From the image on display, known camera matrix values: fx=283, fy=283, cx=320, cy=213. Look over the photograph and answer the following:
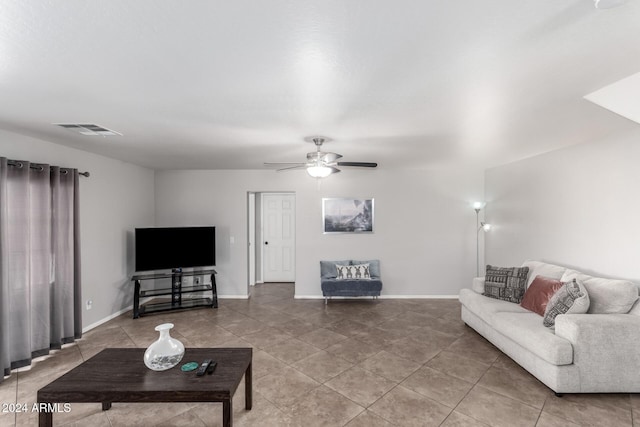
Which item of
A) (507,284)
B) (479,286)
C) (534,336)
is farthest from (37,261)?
(507,284)

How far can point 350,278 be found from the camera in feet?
16.8

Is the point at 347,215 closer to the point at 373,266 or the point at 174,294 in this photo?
the point at 373,266

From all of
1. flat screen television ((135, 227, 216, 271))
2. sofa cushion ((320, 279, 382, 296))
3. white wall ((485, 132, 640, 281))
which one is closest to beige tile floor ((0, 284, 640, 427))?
sofa cushion ((320, 279, 382, 296))

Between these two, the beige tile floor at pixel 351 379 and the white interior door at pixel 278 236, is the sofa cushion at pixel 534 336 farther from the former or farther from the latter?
the white interior door at pixel 278 236

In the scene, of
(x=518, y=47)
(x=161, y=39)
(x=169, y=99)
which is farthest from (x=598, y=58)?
(x=169, y=99)

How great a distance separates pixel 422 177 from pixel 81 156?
5.49m

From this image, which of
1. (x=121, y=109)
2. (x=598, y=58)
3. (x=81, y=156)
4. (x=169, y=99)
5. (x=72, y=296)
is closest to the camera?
(x=598, y=58)

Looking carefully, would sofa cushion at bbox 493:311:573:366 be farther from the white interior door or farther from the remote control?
the white interior door

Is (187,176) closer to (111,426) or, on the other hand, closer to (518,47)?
(111,426)

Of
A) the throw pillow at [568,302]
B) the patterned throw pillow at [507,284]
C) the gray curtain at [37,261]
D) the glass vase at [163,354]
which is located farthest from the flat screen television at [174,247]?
the throw pillow at [568,302]

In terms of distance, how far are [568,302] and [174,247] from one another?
5346 mm

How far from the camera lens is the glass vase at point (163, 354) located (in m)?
2.09

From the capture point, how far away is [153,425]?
219 cm

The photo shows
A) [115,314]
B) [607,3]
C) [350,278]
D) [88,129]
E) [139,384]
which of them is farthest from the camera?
[350,278]
